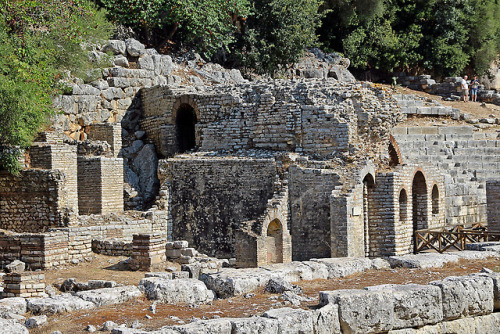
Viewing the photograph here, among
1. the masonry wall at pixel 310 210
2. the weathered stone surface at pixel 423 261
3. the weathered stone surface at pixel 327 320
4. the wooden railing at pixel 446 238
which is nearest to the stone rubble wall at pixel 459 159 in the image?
the wooden railing at pixel 446 238

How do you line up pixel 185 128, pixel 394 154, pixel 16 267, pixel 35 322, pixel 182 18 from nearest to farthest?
pixel 35 322
pixel 16 267
pixel 394 154
pixel 185 128
pixel 182 18

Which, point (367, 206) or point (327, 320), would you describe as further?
point (367, 206)

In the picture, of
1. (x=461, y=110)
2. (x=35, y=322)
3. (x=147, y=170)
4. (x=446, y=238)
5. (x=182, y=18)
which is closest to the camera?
(x=35, y=322)

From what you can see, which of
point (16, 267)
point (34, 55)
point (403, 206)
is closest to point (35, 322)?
point (16, 267)

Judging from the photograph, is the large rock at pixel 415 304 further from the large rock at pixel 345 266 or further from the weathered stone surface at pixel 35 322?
the weathered stone surface at pixel 35 322

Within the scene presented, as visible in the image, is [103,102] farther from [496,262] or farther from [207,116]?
[496,262]

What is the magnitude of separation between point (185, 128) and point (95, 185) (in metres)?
4.31

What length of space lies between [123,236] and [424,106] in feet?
55.7

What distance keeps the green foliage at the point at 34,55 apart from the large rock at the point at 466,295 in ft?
39.5

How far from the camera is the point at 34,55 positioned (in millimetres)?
20109

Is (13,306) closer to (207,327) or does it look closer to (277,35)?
(207,327)

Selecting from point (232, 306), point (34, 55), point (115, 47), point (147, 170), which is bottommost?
point (232, 306)

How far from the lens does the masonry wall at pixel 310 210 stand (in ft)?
59.3

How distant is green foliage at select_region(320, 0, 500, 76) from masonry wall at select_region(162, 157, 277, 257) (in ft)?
56.3
